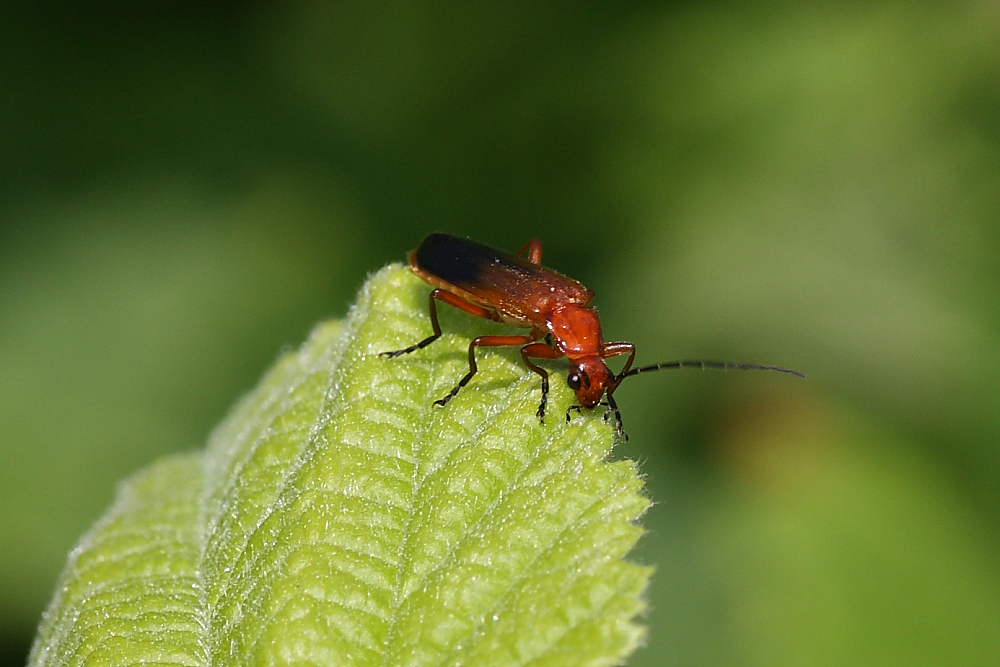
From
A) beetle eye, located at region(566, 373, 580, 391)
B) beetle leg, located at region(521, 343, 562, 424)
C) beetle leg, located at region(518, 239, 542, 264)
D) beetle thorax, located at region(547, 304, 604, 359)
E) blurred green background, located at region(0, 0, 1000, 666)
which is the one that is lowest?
beetle eye, located at region(566, 373, 580, 391)

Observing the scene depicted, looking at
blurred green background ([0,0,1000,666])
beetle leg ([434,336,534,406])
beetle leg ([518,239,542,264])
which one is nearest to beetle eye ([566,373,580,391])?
beetle leg ([434,336,534,406])

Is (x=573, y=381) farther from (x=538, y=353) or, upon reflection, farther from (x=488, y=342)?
(x=488, y=342)

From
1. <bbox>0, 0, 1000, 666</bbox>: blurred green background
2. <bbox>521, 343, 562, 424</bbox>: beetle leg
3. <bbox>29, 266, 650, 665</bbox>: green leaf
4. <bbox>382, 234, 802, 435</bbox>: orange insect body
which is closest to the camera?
<bbox>29, 266, 650, 665</bbox>: green leaf

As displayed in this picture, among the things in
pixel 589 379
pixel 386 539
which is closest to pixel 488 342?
pixel 589 379

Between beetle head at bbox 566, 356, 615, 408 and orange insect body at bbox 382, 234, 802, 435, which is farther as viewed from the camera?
orange insect body at bbox 382, 234, 802, 435

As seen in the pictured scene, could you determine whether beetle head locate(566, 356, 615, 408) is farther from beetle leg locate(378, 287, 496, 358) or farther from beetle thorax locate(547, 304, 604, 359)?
beetle leg locate(378, 287, 496, 358)

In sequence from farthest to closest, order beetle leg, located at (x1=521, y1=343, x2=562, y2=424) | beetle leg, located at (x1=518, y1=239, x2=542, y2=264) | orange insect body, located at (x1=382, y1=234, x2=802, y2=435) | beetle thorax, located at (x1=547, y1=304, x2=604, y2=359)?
1. beetle leg, located at (x1=518, y1=239, x2=542, y2=264)
2. beetle thorax, located at (x1=547, y1=304, x2=604, y2=359)
3. orange insect body, located at (x1=382, y1=234, x2=802, y2=435)
4. beetle leg, located at (x1=521, y1=343, x2=562, y2=424)

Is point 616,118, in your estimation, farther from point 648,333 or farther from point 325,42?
point 325,42
